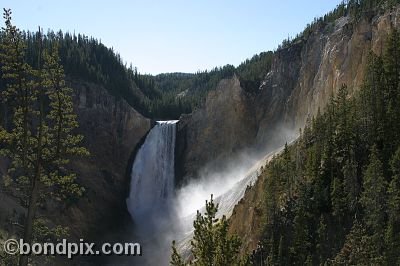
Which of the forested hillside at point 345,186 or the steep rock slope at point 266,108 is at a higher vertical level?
the steep rock slope at point 266,108

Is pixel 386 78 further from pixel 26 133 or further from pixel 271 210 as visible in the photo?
pixel 26 133

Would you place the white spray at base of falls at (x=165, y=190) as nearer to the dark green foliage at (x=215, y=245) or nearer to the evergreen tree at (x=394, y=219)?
the evergreen tree at (x=394, y=219)

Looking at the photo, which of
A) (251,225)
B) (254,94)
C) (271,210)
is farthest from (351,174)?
(254,94)

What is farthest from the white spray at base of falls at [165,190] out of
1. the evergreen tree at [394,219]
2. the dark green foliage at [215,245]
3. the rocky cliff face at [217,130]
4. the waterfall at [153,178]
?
the dark green foliage at [215,245]

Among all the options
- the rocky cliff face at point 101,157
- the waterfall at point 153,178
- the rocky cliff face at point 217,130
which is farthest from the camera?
the rocky cliff face at point 217,130

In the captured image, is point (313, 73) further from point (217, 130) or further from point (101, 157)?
point (101, 157)

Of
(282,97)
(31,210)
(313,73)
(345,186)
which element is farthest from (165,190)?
(31,210)
